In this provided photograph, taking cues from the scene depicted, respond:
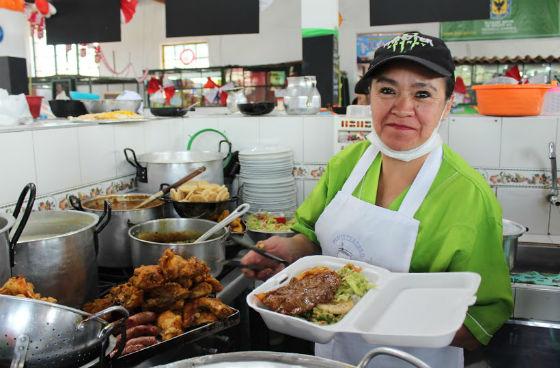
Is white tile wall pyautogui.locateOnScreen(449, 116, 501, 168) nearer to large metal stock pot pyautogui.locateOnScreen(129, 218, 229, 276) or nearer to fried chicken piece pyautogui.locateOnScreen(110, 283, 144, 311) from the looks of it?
large metal stock pot pyautogui.locateOnScreen(129, 218, 229, 276)

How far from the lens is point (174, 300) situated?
155 cm

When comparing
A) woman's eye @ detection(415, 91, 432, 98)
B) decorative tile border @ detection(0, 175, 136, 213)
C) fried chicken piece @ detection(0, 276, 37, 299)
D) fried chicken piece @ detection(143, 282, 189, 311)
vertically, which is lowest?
fried chicken piece @ detection(143, 282, 189, 311)

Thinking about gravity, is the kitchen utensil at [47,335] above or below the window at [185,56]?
below

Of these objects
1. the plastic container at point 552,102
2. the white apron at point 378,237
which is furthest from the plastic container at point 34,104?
the plastic container at point 552,102

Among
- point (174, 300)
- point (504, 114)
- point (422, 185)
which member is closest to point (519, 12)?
point (504, 114)

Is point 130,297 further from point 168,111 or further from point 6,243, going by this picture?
point 168,111

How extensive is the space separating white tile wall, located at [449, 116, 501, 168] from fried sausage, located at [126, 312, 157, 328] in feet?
6.75

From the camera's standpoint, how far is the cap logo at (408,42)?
1.55m

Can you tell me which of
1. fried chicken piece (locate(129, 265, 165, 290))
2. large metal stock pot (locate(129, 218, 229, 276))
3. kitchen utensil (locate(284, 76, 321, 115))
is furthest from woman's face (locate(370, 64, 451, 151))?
kitchen utensil (locate(284, 76, 321, 115))

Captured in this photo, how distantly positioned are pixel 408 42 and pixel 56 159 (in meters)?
1.70

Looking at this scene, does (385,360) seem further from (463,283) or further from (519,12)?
(519,12)

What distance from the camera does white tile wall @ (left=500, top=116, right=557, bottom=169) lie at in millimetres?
2719

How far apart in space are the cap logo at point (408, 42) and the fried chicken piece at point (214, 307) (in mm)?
984

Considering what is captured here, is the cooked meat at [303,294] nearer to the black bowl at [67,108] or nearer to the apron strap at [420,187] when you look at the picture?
the apron strap at [420,187]
